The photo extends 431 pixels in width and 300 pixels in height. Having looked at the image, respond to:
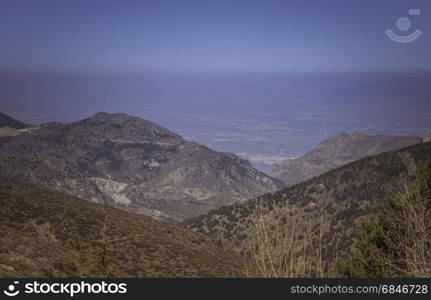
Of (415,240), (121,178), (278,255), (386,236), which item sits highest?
(278,255)

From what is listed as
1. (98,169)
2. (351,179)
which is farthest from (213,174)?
(351,179)

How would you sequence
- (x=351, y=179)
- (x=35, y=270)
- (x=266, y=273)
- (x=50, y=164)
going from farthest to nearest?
1. (x=50, y=164)
2. (x=351, y=179)
3. (x=35, y=270)
4. (x=266, y=273)

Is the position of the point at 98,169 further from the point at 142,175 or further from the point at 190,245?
the point at 190,245

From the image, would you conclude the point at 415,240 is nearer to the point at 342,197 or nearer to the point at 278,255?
the point at 278,255

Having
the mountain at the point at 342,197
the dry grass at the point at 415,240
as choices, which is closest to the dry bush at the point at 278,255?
the dry grass at the point at 415,240

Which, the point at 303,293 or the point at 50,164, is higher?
the point at 303,293

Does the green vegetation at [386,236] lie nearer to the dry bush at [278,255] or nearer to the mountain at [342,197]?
the dry bush at [278,255]

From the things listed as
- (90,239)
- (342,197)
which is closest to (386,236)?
→ (90,239)
